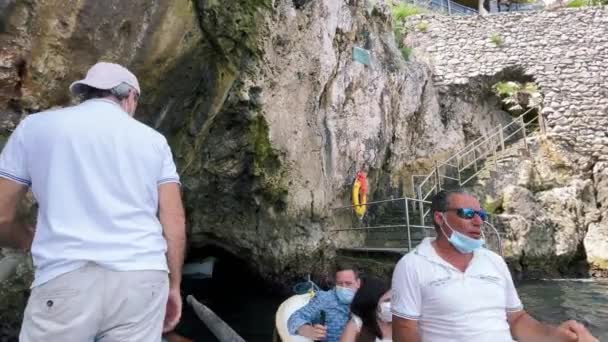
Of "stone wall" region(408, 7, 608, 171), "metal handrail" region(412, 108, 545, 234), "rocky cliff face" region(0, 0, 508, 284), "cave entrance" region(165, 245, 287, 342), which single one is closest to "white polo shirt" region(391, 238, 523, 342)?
"rocky cliff face" region(0, 0, 508, 284)

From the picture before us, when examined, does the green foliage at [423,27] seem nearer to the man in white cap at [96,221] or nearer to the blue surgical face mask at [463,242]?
the blue surgical face mask at [463,242]

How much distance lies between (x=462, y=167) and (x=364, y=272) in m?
6.30

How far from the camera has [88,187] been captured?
5.34 ft

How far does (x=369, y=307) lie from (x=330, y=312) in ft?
2.08

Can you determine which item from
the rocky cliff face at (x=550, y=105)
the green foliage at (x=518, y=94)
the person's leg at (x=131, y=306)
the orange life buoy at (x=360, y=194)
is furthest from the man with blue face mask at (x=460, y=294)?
the green foliage at (x=518, y=94)

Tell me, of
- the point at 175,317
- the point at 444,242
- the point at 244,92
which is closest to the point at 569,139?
the point at 244,92

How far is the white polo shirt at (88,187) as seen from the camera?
1.56 metres

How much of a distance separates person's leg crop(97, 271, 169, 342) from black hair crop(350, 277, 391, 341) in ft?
5.35

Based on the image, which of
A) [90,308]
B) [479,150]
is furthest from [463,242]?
[479,150]

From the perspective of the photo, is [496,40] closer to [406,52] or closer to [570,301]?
[406,52]

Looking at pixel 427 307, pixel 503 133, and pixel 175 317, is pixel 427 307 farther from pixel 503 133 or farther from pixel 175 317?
pixel 503 133

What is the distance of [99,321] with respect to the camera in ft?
4.99

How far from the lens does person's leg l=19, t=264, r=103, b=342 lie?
58.4 inches

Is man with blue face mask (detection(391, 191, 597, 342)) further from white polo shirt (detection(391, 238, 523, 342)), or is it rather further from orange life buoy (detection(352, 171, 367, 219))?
orange life buoy (detection(352, 171, 367, 219))
